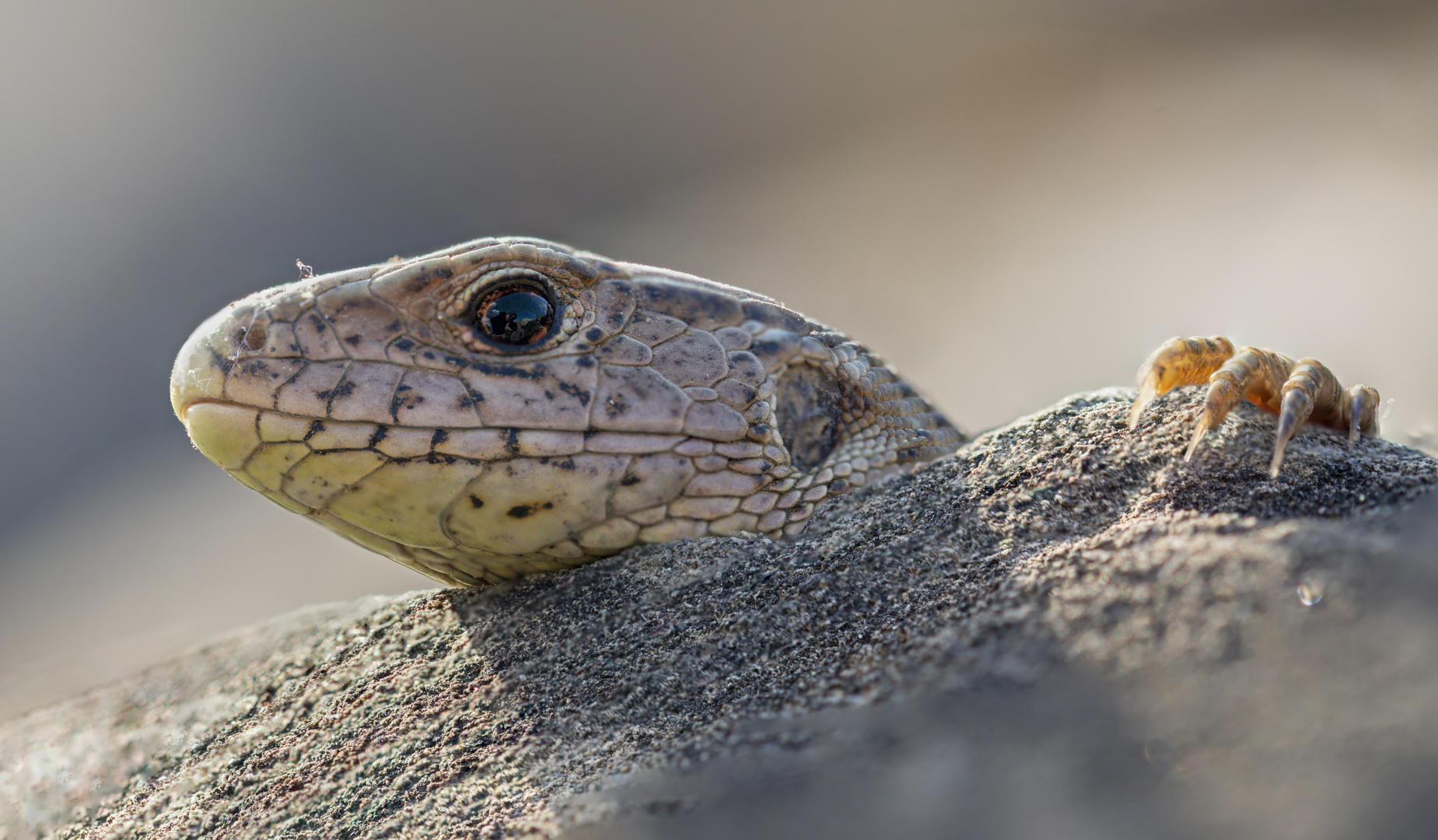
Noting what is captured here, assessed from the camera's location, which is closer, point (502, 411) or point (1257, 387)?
point (1257, 387)

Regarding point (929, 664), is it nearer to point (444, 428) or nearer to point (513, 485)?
point (513, 485)

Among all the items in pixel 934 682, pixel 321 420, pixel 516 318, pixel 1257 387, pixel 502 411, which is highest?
pixel 516 318

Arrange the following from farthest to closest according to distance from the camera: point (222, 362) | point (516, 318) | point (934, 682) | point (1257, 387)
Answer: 1. point (516, 318)
2. point (222, 362)
3. point (1257, 387)
4. point (934, 682)

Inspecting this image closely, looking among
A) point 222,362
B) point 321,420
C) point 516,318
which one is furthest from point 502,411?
point 222,362

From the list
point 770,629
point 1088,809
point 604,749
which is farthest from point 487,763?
point 1088,809

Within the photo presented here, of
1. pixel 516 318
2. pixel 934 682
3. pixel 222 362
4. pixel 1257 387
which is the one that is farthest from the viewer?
pixel 516 318

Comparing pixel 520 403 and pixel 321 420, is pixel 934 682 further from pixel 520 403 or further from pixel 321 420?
pixel 321 420

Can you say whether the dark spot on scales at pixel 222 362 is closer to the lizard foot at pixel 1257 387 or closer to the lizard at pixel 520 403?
the lizard at pixel 520 403

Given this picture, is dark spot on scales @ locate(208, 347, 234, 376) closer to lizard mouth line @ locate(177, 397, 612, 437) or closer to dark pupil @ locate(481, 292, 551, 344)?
lizard mouth line @ locate(177, 397, 612, 437)

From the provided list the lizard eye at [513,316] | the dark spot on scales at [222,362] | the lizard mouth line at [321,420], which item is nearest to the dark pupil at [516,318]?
the lizard eye at [513,316]
